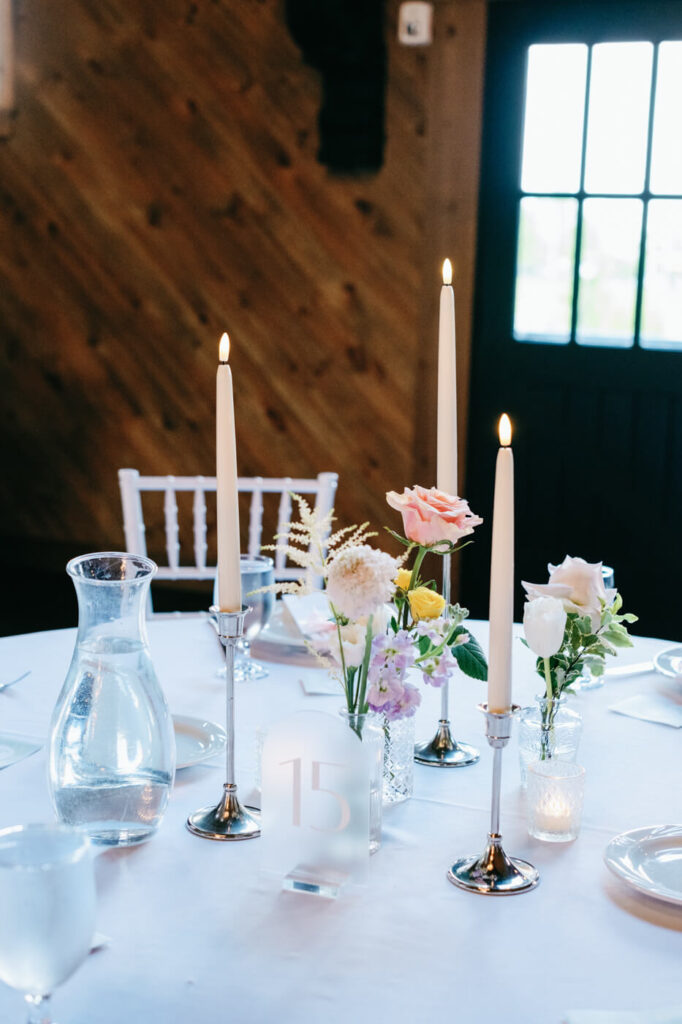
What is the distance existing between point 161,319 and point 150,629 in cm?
230

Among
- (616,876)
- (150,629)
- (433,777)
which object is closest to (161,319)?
(150,629)

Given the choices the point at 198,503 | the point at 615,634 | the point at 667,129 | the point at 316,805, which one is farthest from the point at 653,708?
the point at 667,129

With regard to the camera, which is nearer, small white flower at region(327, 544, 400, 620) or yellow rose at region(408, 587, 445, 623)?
small white flower at region(327, 544, 400, 620)

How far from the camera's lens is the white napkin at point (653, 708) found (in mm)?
1460

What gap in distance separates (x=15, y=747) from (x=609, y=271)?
256 cm

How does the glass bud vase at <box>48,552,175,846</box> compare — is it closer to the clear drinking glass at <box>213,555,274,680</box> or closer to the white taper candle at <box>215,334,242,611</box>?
the white taper candle at <box>215,334,242,611</box>

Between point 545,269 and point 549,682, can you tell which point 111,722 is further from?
point 545,269

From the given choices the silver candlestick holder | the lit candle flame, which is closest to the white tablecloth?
the silver candlestick holder

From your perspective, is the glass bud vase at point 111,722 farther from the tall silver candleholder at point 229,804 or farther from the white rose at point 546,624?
the white rose at point 546,624

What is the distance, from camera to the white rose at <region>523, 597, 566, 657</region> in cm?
114

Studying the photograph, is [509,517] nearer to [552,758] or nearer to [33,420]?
A: [552,758]

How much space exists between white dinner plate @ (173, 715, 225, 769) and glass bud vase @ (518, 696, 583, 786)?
12.5 inches

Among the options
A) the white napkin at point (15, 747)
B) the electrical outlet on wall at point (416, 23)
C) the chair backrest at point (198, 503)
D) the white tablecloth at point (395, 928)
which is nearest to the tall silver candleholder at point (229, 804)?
the white tablecloth at point (395, 928)

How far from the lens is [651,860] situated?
3.53 ft
